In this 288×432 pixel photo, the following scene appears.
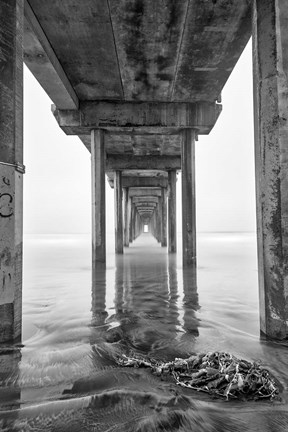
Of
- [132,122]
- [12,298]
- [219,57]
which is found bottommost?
[12,298]

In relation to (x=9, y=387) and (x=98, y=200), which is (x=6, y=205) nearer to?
(x=9, y=387)

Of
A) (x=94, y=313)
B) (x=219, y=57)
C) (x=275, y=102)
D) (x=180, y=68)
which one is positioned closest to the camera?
(x=275, y=102)

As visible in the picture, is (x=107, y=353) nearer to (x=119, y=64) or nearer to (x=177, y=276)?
(x=177, y=276)

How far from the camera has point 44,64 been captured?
21.9 feet

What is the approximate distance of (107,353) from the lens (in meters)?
2.70

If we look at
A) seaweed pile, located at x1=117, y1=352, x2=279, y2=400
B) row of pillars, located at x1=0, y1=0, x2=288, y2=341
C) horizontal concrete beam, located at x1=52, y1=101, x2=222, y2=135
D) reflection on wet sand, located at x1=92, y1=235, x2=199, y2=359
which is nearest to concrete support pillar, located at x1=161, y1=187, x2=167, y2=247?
horizontal concrete beam, located at x1=52, y1=101, x2=222, y2=135

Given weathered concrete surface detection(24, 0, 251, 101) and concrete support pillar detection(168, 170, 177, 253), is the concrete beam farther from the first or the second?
concrete support pillar detection(168, 170, 177, 253)

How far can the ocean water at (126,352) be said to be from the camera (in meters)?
1.70

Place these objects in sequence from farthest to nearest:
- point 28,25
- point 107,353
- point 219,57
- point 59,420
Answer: point 219,57 → point 28,25 → point 107,353 → point 59,420

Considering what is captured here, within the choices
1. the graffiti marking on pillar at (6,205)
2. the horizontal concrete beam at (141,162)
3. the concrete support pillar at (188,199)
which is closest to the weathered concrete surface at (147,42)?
the concrete support pillar at (188,199)

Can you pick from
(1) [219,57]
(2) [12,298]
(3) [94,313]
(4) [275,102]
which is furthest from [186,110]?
(2) [12,298]

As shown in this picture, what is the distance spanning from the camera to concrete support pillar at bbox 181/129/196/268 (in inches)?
376

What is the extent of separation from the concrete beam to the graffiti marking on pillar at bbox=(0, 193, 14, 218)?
13.6 ft

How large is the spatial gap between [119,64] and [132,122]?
2.19m
